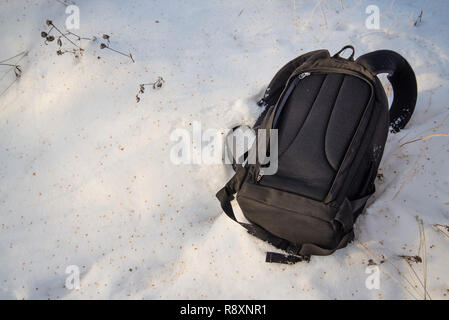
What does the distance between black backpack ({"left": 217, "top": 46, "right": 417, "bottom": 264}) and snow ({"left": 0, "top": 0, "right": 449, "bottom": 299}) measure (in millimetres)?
448

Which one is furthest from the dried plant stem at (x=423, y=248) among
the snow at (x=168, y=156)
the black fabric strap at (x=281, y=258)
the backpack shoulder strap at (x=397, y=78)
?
the black fabric strap at (x=281, y=258)

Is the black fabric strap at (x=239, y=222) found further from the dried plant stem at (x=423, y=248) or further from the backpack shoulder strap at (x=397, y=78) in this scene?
the backpack shoulder strap at (x=397, y=78)

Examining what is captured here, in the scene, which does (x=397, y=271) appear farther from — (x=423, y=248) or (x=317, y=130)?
(x=317, y=130)

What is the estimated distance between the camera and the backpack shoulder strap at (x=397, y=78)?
200cm

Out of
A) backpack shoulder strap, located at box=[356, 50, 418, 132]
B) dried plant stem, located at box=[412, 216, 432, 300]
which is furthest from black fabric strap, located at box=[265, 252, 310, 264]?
backpack shoulder strap, located at box=[356, 50, 418, 132]

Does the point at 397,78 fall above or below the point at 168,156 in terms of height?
above

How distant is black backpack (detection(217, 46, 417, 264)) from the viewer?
1.68 m

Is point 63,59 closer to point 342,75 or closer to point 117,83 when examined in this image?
point 117,83

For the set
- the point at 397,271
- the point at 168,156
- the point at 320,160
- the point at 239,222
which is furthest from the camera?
the point at 168,156

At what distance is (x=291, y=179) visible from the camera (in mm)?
1772

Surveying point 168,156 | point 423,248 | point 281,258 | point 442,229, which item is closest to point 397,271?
point 423,248

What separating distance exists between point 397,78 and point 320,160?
1066 millimetres

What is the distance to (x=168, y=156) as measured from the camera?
8.37 ft
